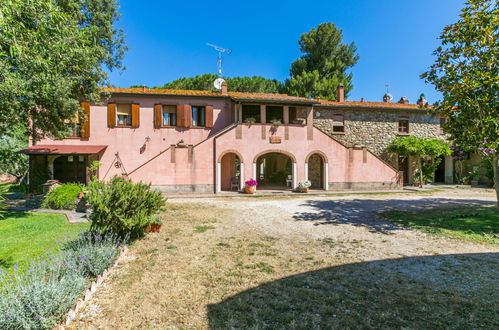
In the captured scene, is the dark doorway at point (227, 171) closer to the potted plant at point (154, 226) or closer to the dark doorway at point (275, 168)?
the dark doorway at point (275, 168)

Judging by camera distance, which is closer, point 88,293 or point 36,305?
point 36,305

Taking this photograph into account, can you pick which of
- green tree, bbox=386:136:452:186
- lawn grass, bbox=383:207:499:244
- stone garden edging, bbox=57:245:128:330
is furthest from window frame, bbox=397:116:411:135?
stone garden edging, bbox=57:245:128:330

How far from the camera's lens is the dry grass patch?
292cm

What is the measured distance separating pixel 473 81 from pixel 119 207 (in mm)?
10994

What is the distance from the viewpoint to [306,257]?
4.98 metres

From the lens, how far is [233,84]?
2961cm

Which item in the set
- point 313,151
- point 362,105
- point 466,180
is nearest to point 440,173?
point 466,180

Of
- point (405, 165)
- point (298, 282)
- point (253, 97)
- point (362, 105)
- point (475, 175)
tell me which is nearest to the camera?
point (298, 282)

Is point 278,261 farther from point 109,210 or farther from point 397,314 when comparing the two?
point 109,210

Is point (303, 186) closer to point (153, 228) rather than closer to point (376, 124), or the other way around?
point (376, 124)

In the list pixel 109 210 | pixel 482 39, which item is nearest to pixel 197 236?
pixel 109 210

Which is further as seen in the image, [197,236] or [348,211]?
[348,211]

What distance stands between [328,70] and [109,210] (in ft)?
98.7

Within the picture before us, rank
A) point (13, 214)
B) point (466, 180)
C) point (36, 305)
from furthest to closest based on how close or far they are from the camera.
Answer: point (466, 180), point (13, 214), point (36, 305)
